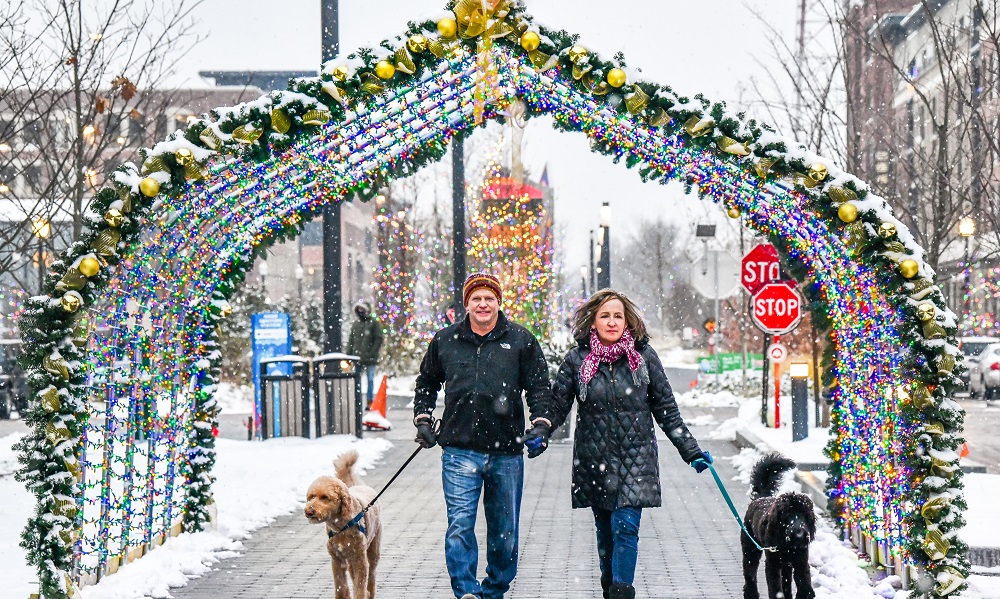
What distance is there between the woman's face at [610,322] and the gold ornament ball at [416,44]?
247 centimetres

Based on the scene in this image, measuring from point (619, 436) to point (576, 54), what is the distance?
2.84m

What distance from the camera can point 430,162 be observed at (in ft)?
33.7

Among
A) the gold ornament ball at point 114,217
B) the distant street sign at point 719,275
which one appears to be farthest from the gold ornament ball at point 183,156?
the distant street sign at point 719,275

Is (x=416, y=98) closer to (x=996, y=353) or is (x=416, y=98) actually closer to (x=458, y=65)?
(x=458, y=65)

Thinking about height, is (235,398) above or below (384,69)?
below

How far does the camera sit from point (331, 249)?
1825cm

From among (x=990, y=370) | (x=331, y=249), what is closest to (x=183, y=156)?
(x=331, y=249)

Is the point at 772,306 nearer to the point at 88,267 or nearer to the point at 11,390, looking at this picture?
the point at 88,267

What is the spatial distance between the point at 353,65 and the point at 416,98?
725 millimetres

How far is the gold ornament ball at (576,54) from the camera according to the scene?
8766mm

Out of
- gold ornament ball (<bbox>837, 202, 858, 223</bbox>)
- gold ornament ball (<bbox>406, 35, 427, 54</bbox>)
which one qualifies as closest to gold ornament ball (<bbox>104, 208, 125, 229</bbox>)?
gold ornament ball (<bbox>406, 35, 427, 54</bbox>)

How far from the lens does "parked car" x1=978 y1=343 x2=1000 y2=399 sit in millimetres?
→ 32406

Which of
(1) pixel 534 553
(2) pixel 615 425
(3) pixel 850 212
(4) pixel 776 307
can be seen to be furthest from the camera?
(4) pixel 776 307

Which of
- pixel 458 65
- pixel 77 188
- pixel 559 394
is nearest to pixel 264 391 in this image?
pixel 77 188
